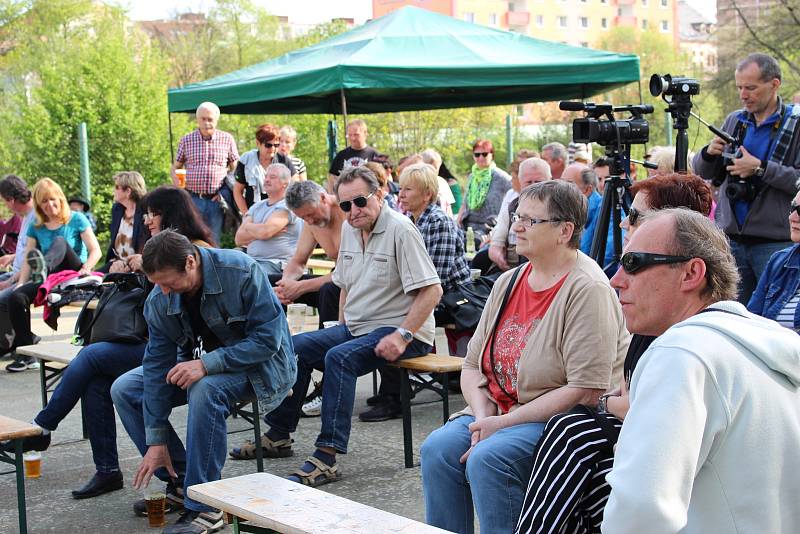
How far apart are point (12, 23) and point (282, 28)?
22844mm

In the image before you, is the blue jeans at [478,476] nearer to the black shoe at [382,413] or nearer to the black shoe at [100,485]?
the black shoe at [100,485]

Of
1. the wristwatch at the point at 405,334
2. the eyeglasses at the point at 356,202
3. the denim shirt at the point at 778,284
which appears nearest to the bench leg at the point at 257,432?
the wristwatch at the point at 405,334

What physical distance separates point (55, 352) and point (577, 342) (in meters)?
3.48

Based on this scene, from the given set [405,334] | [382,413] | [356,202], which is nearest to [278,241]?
[382,413]

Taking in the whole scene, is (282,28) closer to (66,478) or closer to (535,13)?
(535,13)

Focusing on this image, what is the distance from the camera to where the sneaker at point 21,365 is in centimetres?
776

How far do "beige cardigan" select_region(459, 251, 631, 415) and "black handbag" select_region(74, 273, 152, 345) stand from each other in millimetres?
2283

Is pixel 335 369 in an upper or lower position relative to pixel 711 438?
lower

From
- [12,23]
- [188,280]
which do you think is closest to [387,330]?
[188,280]

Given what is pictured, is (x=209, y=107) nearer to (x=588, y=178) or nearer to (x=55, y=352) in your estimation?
(x=588, y=178)

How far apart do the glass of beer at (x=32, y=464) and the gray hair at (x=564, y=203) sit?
3.04 m

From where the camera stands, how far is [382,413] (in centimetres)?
589

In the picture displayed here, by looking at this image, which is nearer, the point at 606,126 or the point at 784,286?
the point at 784,286

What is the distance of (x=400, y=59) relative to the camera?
9312 mm
